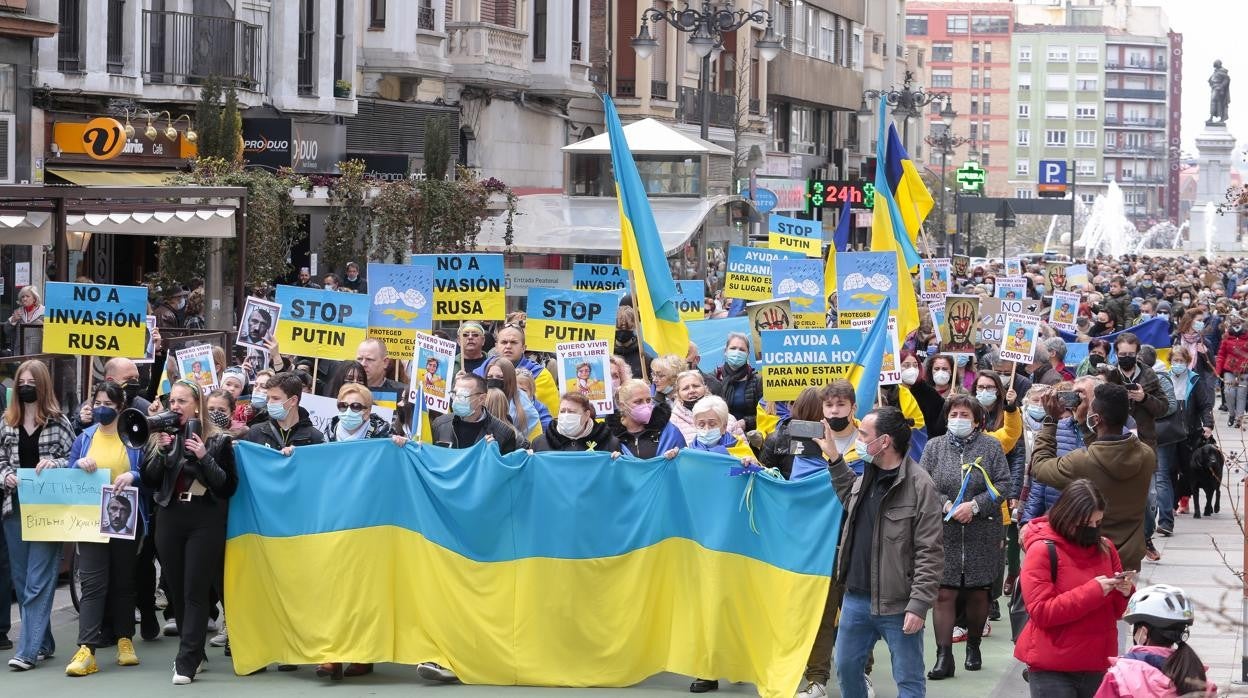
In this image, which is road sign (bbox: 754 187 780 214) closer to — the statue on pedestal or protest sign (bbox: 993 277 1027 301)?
protest sign (bbox: 993 277 1027 301)

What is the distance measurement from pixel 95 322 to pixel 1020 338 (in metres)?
7.07

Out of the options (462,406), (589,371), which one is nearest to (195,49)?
(589,371)

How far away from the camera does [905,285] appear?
17.8 metres

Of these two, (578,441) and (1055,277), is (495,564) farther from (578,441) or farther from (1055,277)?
(1055,277)

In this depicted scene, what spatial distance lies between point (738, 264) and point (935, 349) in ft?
13.0

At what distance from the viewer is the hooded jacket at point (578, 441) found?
35.7 feet

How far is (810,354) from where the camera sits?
11.9m

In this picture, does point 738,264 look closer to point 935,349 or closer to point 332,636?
point 935,349

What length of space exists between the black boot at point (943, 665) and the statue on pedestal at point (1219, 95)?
81.5 metres

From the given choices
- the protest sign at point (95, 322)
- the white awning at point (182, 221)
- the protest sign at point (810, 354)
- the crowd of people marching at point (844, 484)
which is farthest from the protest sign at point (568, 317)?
the white awning at point (182, 221)

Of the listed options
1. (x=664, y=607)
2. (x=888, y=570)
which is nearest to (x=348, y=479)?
(x=664, y=607)

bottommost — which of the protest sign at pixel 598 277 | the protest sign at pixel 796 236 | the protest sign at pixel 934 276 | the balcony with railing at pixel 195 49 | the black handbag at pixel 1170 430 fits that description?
the black handbag at pixel 1170 430

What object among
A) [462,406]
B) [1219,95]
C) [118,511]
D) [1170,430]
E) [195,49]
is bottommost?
[118,511]

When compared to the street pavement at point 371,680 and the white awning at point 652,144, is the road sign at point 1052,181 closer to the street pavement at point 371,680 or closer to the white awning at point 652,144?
the white awning at point 652,144
